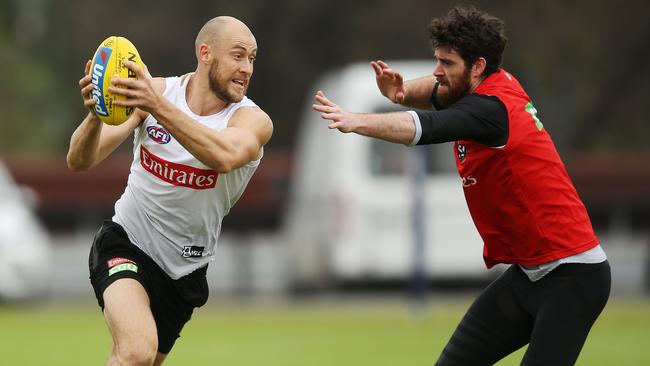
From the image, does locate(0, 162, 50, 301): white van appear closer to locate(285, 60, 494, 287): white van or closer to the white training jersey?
locate(285, 60, 494, 287): white van

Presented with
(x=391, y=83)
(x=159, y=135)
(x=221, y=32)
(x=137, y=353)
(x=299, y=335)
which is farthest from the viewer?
(x=299, y=335)

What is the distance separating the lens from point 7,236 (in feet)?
53.1

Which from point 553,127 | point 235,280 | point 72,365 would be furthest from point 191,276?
point 235,280

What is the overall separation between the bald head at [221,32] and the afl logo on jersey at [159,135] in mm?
575

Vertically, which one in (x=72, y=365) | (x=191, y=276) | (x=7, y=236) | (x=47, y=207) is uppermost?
(x=191, y=276)

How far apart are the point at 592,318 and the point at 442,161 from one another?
397 inches

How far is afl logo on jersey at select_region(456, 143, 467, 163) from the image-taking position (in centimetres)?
673

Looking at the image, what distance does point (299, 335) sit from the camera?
13.3 m

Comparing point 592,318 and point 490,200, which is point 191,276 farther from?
point 592,318

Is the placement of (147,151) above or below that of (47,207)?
above

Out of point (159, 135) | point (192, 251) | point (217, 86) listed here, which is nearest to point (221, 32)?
point (217, 86)

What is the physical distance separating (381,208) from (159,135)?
912 cm

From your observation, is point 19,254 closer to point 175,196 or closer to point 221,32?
point 175,196

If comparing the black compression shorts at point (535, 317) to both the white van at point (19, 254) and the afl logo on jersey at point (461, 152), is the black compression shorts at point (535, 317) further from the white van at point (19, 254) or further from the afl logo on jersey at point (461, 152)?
the white van at point (19, 254)
